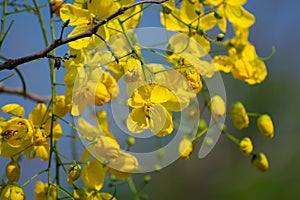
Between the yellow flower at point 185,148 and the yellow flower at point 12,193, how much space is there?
0.89 feet

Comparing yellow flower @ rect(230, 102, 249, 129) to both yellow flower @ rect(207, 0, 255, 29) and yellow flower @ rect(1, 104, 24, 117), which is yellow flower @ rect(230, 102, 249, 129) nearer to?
yellow flower @ rect(207, 0, 255, 29)

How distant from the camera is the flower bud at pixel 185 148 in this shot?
90 cm

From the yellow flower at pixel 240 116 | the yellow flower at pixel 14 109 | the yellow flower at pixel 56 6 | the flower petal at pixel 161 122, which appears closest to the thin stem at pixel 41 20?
the yellow flower at pixel 56 6

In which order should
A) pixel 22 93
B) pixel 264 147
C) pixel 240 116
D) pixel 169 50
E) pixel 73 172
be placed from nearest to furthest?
pixel 73 172 < pixel 169 50 < pixel 240 116 < pixel 22 93 < pixel 264 147

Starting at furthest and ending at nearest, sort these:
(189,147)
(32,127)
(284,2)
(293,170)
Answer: (284,2)
(293,170)
(189,147)
(32,127)

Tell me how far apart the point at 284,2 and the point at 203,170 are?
1.23 meters

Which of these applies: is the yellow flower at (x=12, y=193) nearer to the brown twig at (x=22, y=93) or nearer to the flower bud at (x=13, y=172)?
the flower bud at (x=13, y=172)

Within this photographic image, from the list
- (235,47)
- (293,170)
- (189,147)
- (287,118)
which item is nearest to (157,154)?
(189,147)

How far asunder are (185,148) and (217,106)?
0.09 m

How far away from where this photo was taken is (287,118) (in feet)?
11.8

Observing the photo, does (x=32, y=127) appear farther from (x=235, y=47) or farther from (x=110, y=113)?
(x=235, y=47)

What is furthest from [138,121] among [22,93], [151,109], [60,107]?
[22,93]

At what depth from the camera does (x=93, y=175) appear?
2.81 ft

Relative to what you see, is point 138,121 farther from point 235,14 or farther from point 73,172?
point 235,14
